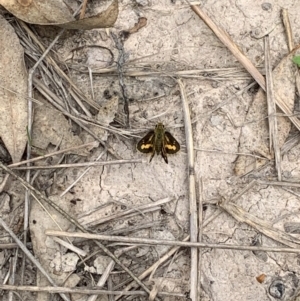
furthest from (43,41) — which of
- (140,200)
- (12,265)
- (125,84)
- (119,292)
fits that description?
(119,292)

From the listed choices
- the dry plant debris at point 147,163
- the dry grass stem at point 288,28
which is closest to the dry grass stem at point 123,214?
the dry plant debris at point 147,163

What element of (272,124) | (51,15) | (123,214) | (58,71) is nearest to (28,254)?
(123,214)

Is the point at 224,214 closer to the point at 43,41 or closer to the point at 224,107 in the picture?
the point at 224,107

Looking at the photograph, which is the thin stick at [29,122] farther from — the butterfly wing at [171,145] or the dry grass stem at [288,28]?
the dry grass stem at [288,28]

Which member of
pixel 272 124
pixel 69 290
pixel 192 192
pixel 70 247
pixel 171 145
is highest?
pixel 272 124

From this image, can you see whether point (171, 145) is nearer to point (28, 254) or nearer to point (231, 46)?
point (231, 46)

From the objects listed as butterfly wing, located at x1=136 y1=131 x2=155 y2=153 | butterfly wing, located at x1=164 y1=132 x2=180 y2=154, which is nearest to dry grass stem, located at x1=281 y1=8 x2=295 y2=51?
butterfly wing, located at x1=164 y1=132 x2=180 y2=154
